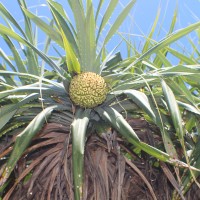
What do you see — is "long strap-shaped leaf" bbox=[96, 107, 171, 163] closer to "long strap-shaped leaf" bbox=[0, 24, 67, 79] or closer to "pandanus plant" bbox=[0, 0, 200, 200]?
"pandanus plant" bbox=[0, 0, 200, 200]

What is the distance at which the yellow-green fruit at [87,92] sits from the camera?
1629 mm

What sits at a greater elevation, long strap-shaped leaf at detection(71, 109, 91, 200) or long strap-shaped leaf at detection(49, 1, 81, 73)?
long strap-shaped leaf at detection(49, 1, 81, 73)

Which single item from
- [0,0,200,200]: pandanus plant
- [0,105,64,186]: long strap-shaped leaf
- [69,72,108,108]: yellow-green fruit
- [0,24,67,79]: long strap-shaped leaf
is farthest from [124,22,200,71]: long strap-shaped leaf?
[0,105,64,186]: long strap-shaped leaf

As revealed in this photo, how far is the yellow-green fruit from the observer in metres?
1.63

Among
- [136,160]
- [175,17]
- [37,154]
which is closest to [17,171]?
[37,154]

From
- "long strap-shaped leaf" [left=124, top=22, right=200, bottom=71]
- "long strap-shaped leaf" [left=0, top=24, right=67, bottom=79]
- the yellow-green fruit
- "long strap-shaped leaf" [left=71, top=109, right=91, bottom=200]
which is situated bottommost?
"long strap-shaped leaf" [left=71, top=109, right=91, bottom=200]

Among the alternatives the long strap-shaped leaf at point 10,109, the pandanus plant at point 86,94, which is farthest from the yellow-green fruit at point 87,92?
the long strap-shaped leaf at point 10,109

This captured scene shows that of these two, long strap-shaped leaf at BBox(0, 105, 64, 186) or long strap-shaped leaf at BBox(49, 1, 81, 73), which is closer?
long strap-shaped leaf at BBox(0, 105, 64, 186)

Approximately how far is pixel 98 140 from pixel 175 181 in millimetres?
267

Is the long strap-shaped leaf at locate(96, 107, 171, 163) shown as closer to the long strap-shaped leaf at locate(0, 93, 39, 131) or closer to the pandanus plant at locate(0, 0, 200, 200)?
the pandanus plant at locate(0, 0, 200, 200)

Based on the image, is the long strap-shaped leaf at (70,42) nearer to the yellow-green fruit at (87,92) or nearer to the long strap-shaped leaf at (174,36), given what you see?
the yellow-green fruit at (87,92)

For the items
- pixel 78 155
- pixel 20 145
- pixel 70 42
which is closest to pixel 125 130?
pixel 78 155

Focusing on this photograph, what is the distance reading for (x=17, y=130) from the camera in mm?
1756

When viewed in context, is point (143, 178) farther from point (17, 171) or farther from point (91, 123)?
point (17, 171)
